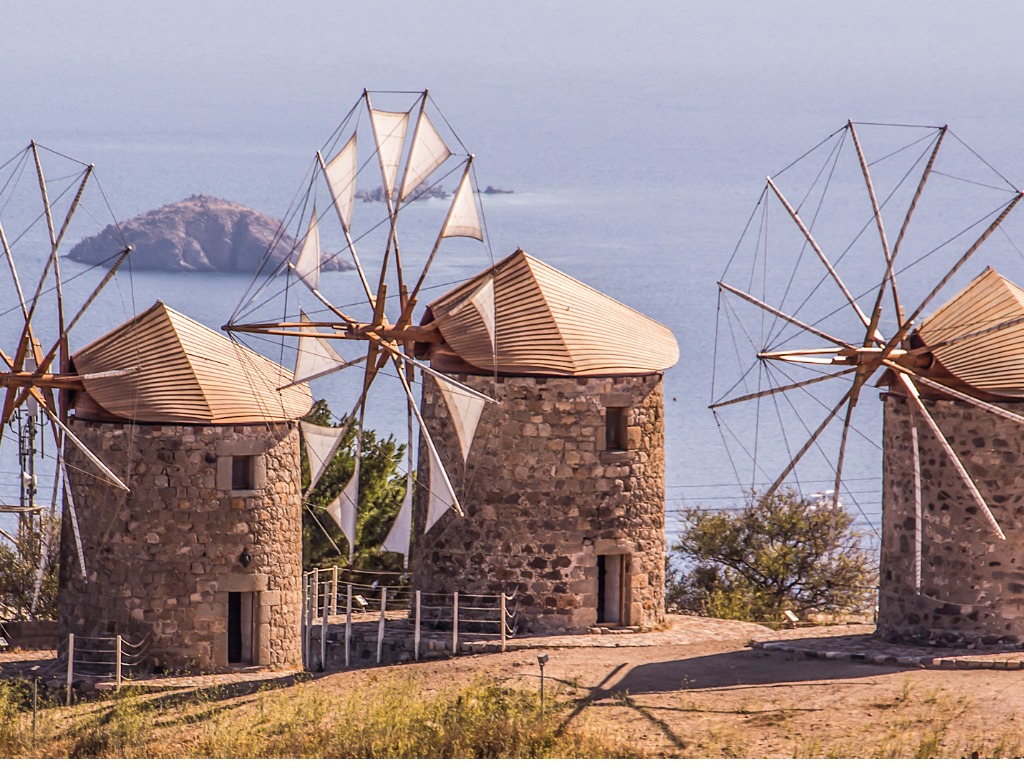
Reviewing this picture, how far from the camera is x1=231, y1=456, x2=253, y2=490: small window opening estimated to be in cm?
2638

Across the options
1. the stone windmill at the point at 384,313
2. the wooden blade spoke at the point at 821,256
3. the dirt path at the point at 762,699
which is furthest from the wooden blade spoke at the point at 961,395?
the stone windmill at the point at 384,313

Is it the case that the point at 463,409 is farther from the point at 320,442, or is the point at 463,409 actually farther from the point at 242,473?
the point at 242,473

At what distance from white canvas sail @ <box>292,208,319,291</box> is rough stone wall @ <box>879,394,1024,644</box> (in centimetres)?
808

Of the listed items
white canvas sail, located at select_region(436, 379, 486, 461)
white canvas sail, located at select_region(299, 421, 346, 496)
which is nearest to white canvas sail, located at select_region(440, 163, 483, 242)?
white canvas sail, located at select_region(436, 379, 486, 461)

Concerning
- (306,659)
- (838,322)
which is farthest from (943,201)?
(306,659)

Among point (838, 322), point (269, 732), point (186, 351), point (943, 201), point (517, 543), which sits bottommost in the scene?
point (269, 732)

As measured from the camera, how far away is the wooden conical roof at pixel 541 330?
2639cm

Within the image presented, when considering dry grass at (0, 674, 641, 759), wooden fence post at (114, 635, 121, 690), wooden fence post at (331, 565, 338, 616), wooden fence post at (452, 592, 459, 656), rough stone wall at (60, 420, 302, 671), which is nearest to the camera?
dry grass at (0, 674, 641, 759)

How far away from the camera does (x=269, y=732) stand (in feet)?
73.6

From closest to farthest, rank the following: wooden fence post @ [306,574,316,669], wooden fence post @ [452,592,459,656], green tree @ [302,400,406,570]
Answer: wooden fence post @ [452,592,459,656], wooden fence post @ [306,574,316,669], green tree @ [302,400,406,570]

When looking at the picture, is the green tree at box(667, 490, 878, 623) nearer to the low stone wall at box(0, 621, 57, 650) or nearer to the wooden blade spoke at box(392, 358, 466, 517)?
the wooden blade spoke at box(392, 358, 466, 517)

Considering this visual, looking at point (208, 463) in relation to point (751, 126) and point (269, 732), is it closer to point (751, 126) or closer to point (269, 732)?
point (269, 732)

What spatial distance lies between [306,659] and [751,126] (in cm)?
9595

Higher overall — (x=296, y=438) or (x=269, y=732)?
(x=296, y=438)
